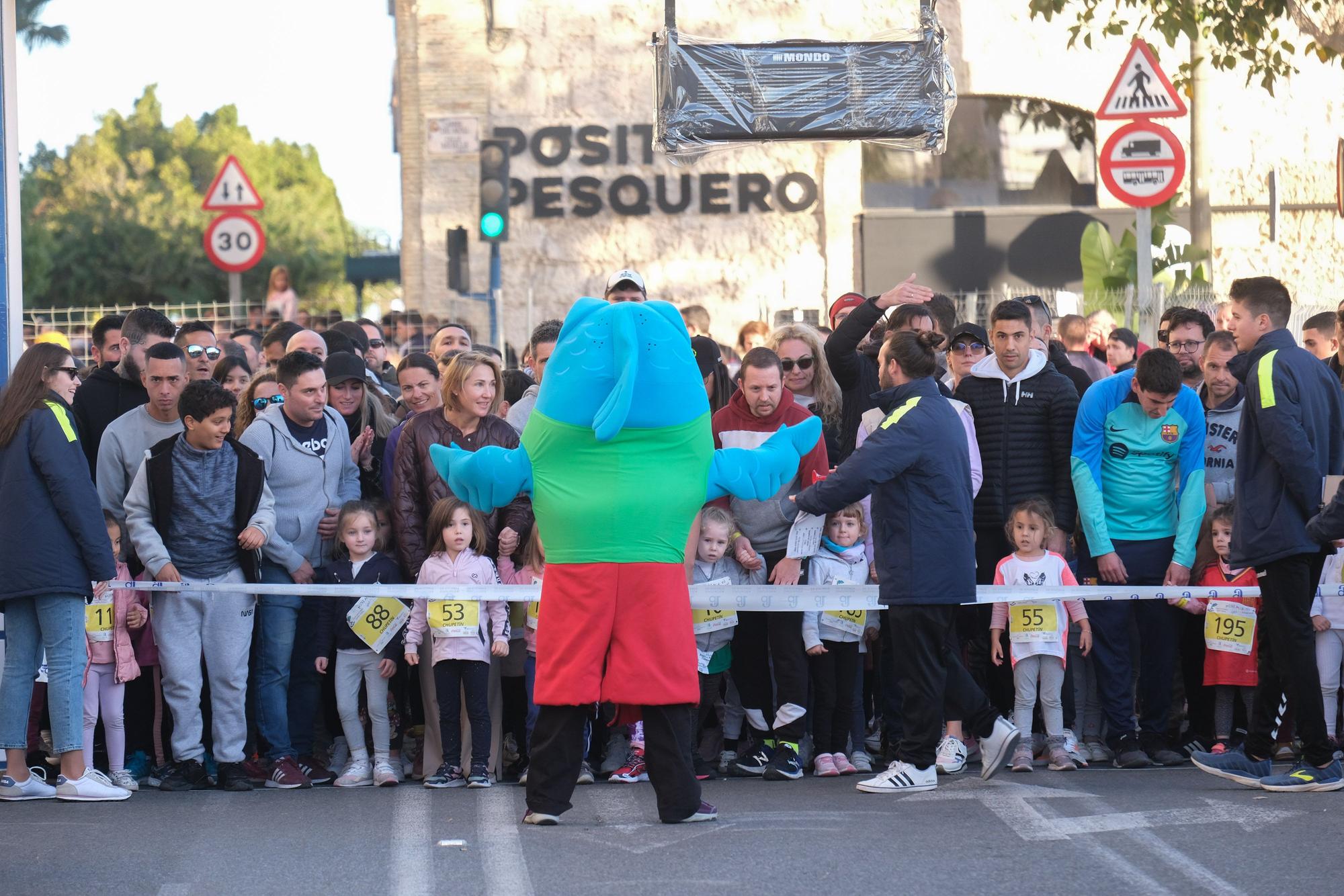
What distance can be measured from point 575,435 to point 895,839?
198cm

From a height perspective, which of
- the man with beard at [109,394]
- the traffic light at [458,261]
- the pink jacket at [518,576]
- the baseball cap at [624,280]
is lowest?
the pink jacket at [518,576]

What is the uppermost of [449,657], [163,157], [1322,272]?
[163,157]

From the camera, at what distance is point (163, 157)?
2378 inches

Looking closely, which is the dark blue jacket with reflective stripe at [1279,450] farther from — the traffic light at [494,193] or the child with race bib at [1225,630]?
the traffic light at [494,193]

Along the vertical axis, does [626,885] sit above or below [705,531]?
below

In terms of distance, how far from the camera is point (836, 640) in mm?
8656

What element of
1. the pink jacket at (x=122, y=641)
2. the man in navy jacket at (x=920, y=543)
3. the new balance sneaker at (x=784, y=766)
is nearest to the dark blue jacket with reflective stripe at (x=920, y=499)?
the man in navy jacket at (x=920, y=543)

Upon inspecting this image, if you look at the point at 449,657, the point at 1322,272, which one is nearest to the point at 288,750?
the point at 449,657

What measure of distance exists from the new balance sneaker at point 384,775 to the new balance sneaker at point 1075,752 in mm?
3192

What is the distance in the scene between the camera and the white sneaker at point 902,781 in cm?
794

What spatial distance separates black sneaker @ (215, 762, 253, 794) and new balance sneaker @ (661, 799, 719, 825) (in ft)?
7.47

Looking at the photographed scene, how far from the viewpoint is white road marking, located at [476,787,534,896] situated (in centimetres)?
627

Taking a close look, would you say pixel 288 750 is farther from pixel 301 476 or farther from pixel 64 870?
pixel 64 870

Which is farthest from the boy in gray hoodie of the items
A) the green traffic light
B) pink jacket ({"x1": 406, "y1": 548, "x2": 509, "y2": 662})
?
the green traffic light
